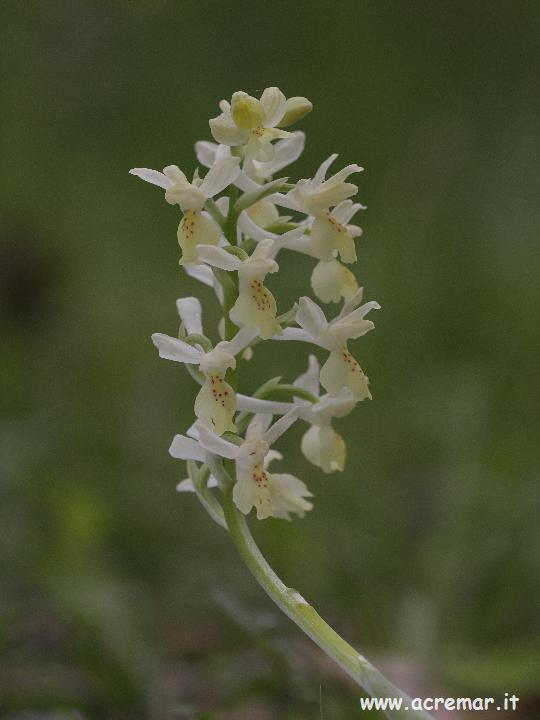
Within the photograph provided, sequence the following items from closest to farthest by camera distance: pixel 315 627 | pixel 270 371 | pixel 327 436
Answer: pixel 315 627
pixel 327 436
pixel 270 371

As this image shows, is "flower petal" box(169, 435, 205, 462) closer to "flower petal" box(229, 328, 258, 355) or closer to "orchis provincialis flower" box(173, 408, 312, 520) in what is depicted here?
"orchis provincialis flower" box(173, 408, 312, 520)

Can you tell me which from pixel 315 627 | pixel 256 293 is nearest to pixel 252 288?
pixel 256 293

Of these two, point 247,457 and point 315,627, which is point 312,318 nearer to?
point 247,457

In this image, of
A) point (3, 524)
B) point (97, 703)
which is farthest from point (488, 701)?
point (3, 524)

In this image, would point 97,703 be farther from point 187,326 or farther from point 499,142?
point 499,142

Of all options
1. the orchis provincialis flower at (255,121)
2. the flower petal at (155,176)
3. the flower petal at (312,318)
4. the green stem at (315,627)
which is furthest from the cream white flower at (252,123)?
the green stem at (315,627)

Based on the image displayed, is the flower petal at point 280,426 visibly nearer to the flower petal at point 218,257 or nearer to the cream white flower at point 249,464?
the cream white flower at point 249,464
